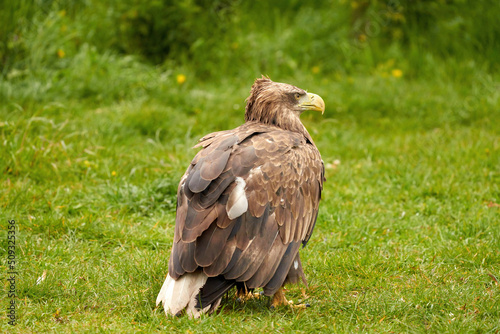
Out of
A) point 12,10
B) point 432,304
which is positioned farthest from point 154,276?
point 12,10

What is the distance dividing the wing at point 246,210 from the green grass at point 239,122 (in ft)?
1.05

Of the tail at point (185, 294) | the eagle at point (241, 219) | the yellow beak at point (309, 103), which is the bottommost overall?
the tail at point (185, 294)

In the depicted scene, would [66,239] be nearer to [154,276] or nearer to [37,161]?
[154,276]

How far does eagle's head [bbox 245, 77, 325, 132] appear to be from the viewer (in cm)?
481

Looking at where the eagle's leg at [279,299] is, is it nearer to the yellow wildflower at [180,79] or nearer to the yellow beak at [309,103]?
the yellow beak at [309,103]

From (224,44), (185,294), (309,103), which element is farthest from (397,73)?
(185,294)

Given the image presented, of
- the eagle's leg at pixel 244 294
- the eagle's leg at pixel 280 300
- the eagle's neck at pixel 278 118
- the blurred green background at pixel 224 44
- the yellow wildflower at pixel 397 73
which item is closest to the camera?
the eagle's leg at pixel 244 294

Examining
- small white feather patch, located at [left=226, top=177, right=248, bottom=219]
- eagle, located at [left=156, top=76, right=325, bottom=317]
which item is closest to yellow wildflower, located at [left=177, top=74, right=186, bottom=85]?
eagle, located at [left=156, top=76, right=325, bottom=317]

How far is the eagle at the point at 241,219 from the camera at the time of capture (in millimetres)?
3691

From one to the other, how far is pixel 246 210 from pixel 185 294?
0.59 meters

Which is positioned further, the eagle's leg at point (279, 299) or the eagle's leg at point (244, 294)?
the eagle's leg at point (279, 299)

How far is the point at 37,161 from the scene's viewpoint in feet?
19.7

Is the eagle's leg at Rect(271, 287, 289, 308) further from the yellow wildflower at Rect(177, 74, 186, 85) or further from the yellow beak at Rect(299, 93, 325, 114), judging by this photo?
the yellow wildflower at Rect(177, 74, 186, 85)

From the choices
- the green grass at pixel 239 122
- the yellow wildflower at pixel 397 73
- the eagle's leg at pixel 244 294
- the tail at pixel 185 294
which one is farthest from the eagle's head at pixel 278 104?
the yellow wildflower at pixel 397 73
